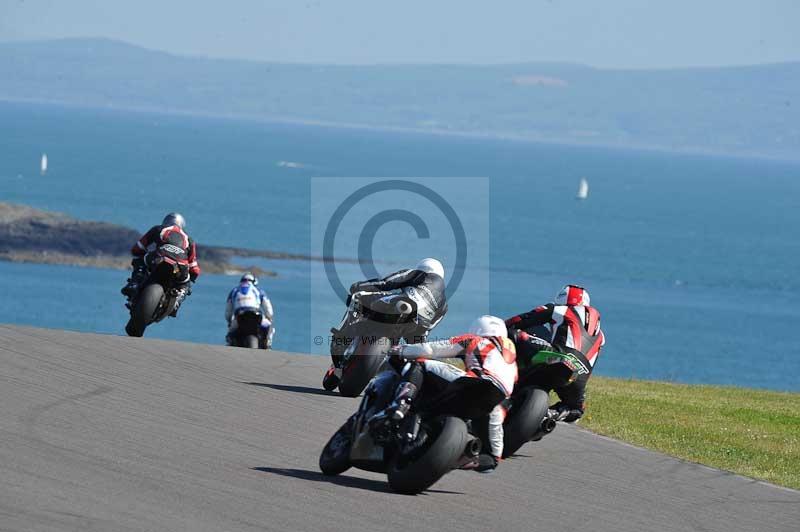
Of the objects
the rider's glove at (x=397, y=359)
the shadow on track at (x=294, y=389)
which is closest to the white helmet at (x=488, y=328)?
the rider's glove at (x=397, y=359)

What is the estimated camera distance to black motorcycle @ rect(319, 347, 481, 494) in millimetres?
9703

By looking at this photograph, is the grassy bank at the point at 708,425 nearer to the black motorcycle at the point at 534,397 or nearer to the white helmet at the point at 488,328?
the black motorcycle at the point at 534,397

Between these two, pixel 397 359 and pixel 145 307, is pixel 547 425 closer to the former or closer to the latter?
pixel 397 359

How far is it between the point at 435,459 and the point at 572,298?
4.35m

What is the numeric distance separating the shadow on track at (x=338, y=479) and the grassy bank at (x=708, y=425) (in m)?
4.52

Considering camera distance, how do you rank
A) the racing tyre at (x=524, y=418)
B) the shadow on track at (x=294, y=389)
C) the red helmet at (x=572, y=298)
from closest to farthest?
the racing tyre at (x=524, y=418), the red helmet at (x=572, y=298), the shadow on track at (x=294, y=389)

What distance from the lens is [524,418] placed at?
12039 millimetres

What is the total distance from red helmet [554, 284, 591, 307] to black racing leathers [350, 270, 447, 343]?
1259 millimetres

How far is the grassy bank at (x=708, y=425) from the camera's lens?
14.5 m

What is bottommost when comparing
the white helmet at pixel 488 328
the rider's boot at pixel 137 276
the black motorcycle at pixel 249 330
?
the black motorcycle at pixel 249 330

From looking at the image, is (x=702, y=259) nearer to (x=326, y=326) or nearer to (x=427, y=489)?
(x=326, y=326)

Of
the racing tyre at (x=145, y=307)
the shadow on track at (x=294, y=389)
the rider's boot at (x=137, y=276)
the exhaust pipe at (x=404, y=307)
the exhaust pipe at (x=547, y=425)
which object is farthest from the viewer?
the rider's boot at (x=137, y=276)

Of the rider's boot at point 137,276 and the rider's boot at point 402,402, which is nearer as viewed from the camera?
the rider's boot at point 402,402

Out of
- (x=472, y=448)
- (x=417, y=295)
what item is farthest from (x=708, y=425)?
(x=472, y=448)
